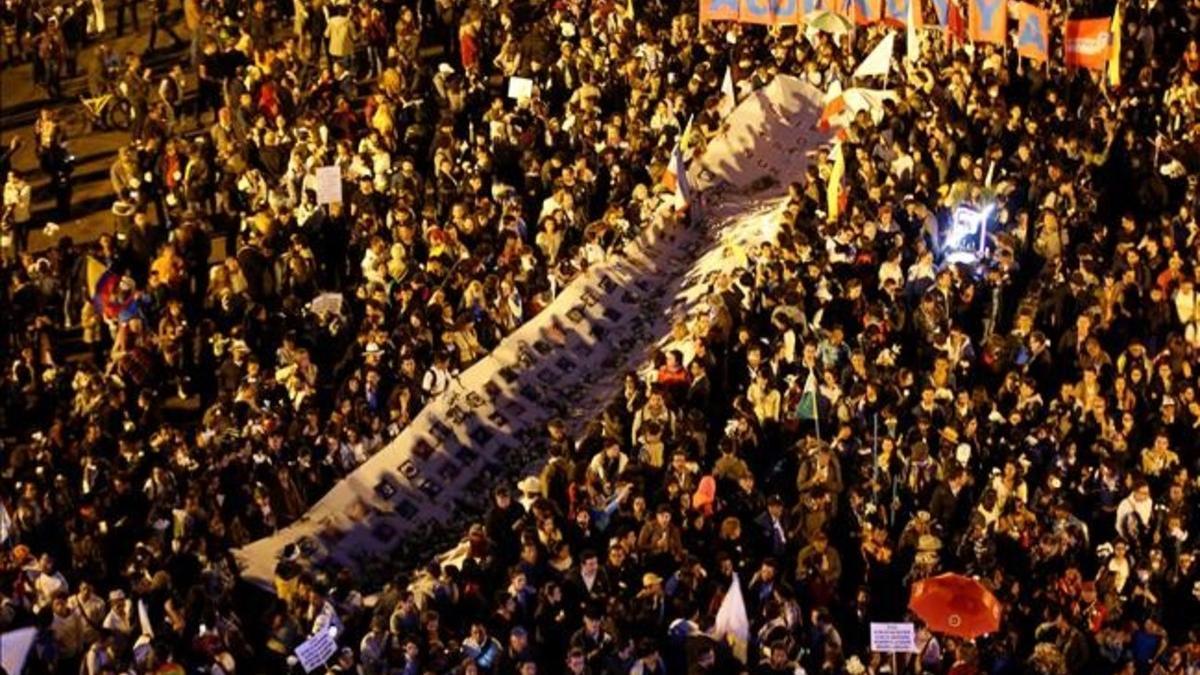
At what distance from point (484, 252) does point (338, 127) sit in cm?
453

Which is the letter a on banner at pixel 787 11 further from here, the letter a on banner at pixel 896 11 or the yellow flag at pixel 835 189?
the yellow flag at pixel 835 189

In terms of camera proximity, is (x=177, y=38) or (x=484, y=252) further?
(x=177, y=38)

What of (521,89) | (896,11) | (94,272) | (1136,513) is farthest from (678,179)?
(1136,513)

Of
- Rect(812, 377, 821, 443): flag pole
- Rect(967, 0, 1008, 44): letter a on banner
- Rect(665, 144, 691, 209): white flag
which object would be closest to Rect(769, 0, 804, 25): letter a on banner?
Rect(967, 0, 1008, 44): letter a on banner

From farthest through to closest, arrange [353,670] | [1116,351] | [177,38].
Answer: [177,38] < [1116,351] < [353,670]

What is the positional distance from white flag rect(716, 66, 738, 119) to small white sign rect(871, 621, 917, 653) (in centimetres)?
1207

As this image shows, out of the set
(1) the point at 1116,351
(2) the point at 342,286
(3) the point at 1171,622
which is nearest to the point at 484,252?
(2) the point at 342,286

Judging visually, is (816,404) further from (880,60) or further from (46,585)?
(880,60)

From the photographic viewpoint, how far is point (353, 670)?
25.7 metres

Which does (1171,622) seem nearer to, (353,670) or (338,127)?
(353,670)

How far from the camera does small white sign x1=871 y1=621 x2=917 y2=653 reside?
84.1ft

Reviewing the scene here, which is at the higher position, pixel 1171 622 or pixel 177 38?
pixel 177 38

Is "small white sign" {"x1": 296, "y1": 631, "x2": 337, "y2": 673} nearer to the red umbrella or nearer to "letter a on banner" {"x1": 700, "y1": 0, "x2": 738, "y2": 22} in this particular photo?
the red umbrella

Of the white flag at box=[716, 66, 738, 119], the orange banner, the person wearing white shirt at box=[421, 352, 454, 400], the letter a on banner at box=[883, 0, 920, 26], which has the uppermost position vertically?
the letter a on banner at box=[883, 0, 920, 26]
